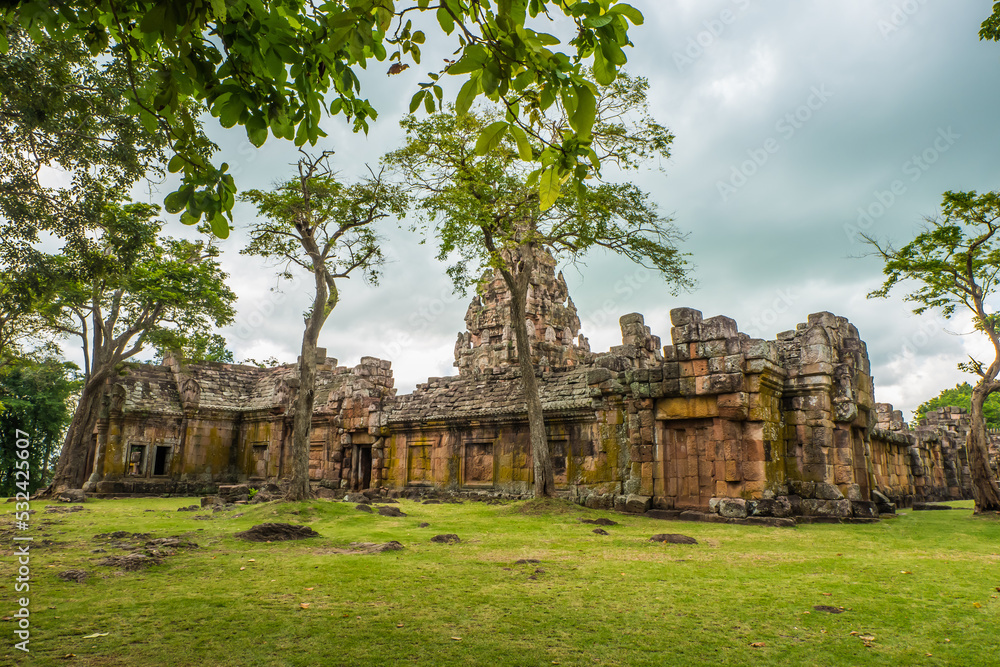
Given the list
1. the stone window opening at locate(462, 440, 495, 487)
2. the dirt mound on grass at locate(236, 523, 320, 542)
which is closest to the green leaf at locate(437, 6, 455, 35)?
the dirt mound on grass at locate(236, 523, 320, 542)

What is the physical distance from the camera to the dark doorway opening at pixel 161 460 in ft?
77.3

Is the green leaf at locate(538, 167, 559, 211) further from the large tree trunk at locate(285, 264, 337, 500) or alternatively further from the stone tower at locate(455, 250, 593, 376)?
the stone tower at locate(455, 250, 593, 376)

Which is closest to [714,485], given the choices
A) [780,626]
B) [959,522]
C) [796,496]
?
[796,496]

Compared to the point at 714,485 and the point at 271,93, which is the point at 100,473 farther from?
the point at 271,93

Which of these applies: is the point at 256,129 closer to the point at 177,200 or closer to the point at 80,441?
the point at 177,200

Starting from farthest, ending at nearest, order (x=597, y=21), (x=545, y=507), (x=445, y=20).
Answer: (x=545, y=507), (x=445, y=20), (x=597, y=21)

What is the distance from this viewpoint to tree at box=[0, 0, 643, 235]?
8.09 feet

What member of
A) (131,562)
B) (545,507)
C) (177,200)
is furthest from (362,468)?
(177,200)

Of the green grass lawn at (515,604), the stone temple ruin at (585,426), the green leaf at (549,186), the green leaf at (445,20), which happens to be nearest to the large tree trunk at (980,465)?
the stone temple ruin at (585,426)

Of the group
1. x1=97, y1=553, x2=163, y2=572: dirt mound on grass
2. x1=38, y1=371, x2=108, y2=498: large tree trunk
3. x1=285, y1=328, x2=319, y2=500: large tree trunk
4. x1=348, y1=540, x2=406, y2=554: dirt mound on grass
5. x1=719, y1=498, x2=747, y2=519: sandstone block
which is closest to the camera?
x1=97, y1=553, x2=163, y2=572: dirt mound on grass

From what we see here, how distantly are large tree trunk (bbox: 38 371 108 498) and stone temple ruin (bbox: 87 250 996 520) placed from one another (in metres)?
1.05

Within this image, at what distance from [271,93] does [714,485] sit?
12044 millimetres

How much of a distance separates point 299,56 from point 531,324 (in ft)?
90.9

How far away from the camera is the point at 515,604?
15.9 ft
